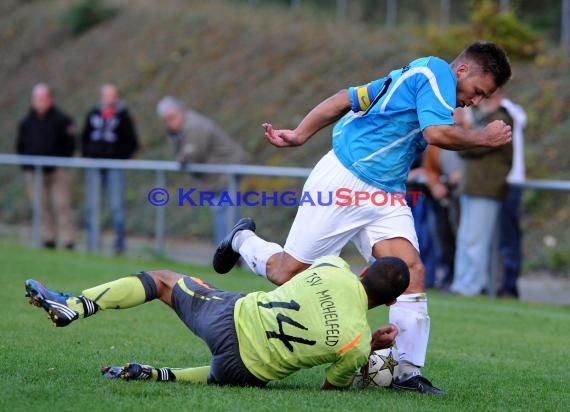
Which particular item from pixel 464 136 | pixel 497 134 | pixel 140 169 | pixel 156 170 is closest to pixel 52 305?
pixel 464 136

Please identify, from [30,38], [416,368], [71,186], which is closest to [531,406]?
[416,368]

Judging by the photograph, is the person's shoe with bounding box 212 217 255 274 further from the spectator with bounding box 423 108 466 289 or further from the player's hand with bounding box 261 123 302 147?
the spectator with bounding box 423 108 466 289

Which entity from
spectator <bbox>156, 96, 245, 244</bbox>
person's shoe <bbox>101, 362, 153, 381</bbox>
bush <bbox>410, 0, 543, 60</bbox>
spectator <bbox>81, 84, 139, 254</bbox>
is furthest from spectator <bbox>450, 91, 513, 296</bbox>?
person's shoe <bbox>101, 362, 153, 381</bbox>

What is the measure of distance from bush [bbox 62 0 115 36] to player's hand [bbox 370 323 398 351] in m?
25.7

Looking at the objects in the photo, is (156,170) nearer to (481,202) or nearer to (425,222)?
(425,222)

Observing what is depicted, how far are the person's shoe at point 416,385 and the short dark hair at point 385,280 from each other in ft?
2.61

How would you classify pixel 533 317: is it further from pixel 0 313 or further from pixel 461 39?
pixel 461 39

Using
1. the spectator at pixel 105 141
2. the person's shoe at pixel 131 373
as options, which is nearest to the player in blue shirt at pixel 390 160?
the person's shoe at pixel 131 373

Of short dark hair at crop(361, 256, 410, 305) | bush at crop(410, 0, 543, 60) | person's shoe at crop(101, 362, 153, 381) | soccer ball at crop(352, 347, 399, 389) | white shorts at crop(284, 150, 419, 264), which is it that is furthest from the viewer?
bush at crop(410, 0, 543, 60)

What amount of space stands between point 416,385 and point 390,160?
145 centimetres

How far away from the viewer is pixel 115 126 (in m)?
16.9

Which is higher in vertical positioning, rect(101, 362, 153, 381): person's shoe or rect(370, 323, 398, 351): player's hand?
rect(370, 323, 398, 351): player's hand

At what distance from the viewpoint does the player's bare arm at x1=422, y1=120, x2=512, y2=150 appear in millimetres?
6578

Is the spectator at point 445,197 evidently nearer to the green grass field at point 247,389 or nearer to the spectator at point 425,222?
the spectator at point 425,222
